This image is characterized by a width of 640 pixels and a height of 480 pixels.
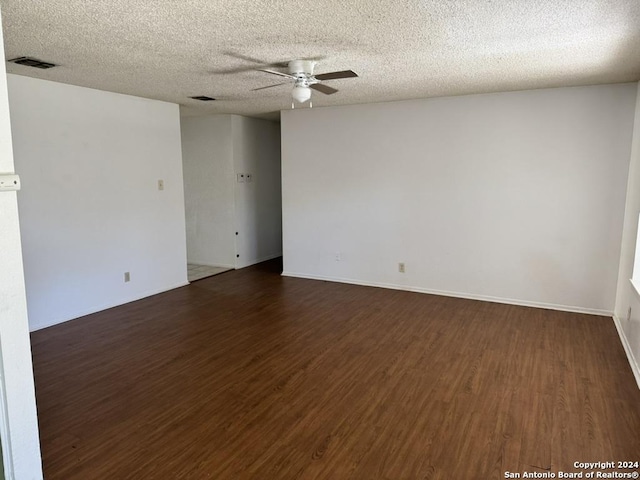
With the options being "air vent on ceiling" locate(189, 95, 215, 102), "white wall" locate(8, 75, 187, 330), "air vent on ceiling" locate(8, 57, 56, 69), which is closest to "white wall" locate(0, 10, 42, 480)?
"air vent on ceiling" locate(8, 57, 56, 69)

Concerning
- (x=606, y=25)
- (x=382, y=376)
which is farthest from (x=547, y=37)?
(x=382, y=376)

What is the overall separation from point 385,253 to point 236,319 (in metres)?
2.27

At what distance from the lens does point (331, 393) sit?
3061 mm

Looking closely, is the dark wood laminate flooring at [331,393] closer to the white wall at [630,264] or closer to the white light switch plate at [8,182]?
the white wall at [630,264]

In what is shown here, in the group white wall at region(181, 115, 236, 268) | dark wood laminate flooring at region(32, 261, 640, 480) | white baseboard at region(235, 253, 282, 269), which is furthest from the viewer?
white baseboard at region(235, 253, 282, 269)

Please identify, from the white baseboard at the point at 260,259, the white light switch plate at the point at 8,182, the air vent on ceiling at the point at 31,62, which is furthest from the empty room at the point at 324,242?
the white baseboard at the point at 260,259

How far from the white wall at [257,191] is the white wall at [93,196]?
1.28 meters

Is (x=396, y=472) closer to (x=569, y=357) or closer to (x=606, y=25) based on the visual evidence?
(x=569, y=357)

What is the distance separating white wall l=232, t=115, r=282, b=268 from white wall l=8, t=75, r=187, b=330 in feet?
4.21

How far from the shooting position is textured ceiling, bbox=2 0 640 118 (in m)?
2.40

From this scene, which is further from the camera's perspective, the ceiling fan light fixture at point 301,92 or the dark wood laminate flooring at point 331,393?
the ceiling fan light fixture at point 301,92

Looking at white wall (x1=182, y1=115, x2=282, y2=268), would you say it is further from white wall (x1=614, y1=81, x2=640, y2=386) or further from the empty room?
white wall (x1=614, y1=81, x2=640, y2=386)
